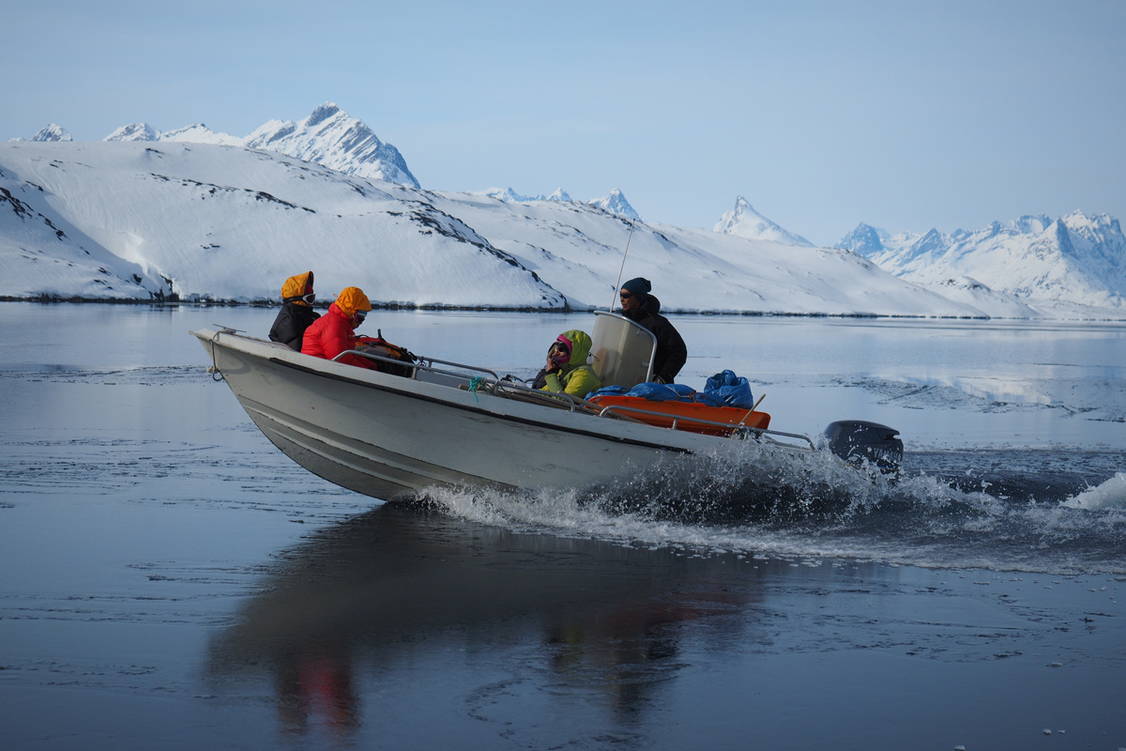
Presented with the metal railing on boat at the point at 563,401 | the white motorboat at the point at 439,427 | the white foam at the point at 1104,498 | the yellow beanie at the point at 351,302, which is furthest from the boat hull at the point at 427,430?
the white foam at the point at 1104,498

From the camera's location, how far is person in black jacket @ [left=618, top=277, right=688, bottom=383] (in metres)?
10.7

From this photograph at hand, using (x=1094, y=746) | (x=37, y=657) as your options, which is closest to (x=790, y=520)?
(x=1094, y=746)

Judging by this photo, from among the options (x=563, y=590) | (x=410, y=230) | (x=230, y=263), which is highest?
(x=410, y=230)

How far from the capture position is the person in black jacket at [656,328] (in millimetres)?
10742

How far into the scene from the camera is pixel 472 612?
281 inches

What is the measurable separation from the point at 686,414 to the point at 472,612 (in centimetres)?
368

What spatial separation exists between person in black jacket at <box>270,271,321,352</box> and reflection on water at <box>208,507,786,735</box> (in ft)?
6.63

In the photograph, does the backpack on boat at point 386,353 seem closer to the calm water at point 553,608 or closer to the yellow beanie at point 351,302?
the yellow beanie at point 351,302

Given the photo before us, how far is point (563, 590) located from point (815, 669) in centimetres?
211

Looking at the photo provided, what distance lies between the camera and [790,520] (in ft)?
33.6

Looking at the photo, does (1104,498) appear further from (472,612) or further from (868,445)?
(472,612)

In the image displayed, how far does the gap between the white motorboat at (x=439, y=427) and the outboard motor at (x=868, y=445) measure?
101cm

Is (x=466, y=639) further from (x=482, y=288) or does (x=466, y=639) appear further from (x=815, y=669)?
(x=482, y=288)

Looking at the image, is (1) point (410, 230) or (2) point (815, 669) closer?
(2) point (815, 669)
